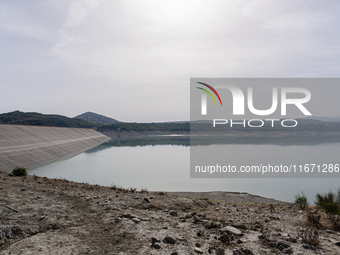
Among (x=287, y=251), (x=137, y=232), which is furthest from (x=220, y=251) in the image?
(x=137, y=232)

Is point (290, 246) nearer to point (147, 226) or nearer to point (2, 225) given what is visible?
point (147, 226)

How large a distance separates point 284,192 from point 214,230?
11.6m

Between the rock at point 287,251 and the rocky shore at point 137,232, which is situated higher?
the rock at point 287,251

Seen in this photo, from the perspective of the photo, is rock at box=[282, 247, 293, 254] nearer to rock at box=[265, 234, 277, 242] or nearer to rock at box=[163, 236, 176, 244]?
rock at box=[265, 234, 277, 242]

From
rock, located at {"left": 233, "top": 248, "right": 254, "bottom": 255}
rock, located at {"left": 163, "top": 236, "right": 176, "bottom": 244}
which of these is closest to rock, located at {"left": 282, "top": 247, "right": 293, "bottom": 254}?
rock, located at {"left": 233, "top": 248, "right": 254, "bottom": 255}

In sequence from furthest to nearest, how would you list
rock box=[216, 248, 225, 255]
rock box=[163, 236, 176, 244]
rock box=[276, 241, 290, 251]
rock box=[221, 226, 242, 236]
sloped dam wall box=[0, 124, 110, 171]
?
Answer: sloped dam wall box=[0, 124, 110, 171], rock box=[221, 226, 242, 236], rock box=[163, 236, 176, 244], rock box=[276, 241, 290, 251], rock box=[216, 248, 225, 255]

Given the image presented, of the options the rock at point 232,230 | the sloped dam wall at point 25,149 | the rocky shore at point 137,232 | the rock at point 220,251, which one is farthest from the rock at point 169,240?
the sloped dam wall at point 25,149

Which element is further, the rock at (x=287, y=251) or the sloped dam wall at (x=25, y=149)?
the sloped dam wall at (x=25, y=149)

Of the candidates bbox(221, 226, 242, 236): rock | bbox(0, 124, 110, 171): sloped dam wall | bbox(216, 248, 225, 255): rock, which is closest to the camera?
bbox(216, 248, 225, 255): rock

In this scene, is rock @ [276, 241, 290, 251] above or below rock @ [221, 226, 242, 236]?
above

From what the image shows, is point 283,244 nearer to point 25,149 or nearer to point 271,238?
point 271,238

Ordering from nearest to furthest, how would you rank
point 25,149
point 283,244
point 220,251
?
point 220,251, point 283,244, point 25,149

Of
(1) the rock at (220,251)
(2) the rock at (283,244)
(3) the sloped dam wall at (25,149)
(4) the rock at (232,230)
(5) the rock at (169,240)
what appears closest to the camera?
(1) the rock at (220,251)

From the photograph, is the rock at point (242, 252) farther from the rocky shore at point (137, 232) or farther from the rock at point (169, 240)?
the rock at point (169, 240)
